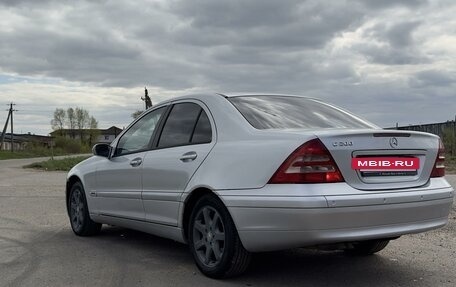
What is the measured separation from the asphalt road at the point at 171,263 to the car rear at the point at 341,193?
0.64 m

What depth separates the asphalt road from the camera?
189 inches

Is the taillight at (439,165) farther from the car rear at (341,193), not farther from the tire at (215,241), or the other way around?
the tire at (215,241)

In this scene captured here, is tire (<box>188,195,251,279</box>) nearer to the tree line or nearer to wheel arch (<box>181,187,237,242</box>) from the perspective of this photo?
wheel arch (<box>181,187,237,242</box>)

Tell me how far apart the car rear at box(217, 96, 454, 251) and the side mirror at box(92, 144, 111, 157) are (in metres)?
2.49

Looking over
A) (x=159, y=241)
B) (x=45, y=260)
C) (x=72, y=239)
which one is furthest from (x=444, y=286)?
(x=72, y=239)

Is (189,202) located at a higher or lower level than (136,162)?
lower

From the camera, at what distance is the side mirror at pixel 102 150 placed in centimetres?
664

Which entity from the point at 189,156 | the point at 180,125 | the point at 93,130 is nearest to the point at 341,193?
the point at 189,156

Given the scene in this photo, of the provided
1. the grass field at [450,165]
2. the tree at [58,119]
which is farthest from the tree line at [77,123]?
the grass field at [450,165]

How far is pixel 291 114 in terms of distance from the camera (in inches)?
204

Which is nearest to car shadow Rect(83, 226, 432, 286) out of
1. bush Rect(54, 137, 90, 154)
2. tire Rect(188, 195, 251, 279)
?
tire Rect(188, 195, 251, 279)

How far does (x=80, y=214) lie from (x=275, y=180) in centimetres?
382

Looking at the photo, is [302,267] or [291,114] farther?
[302,267]

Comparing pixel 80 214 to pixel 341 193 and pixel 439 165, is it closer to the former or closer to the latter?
pixel 341 193
